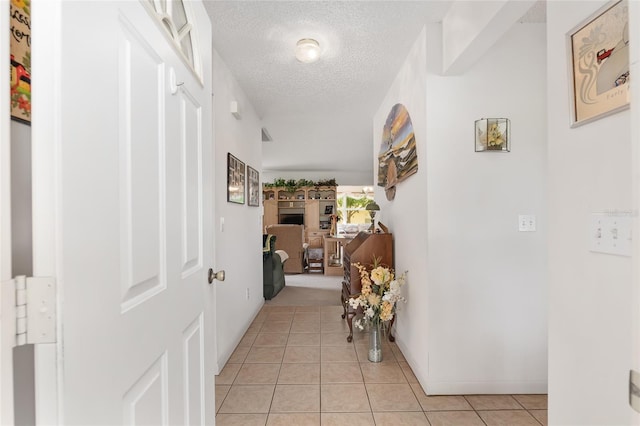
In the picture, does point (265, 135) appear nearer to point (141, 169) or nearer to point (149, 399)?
point (141, 169)

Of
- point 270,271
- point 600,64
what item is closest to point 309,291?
point 270,271

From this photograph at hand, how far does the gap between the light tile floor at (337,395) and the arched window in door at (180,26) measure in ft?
6.10

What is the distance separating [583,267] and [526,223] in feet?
4.04

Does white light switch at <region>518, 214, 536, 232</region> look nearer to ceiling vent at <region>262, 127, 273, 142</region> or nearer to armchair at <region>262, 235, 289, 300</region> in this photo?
armchair at <region>262, 235, 289, 300</region>

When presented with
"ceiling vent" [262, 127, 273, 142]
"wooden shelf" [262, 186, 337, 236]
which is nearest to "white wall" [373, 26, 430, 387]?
"ceiling vent" [262, 127, 273, 142]

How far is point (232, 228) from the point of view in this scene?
105 inches

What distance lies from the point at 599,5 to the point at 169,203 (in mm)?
1371

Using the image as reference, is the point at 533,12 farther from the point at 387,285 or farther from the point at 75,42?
the point at 75,42

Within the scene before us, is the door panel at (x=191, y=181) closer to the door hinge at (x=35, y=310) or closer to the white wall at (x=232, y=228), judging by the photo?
the door hinge at (x=35, y=310)

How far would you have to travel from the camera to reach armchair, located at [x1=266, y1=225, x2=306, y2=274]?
19.7 ft

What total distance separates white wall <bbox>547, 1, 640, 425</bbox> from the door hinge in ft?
4.15

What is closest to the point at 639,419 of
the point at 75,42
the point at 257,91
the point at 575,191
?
the point at 575,191

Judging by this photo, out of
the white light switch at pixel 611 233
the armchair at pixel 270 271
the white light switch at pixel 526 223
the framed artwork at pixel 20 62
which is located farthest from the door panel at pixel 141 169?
the armchair at pixel 270 271

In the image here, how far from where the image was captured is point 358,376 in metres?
2.21
